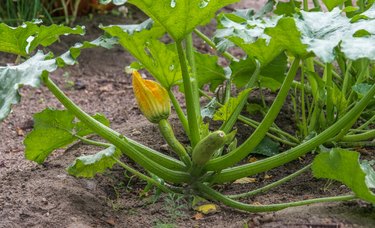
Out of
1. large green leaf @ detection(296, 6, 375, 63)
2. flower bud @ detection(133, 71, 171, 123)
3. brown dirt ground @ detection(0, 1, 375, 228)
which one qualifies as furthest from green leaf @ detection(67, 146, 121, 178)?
large green leaf @ detection(296, 6, 375, 63)

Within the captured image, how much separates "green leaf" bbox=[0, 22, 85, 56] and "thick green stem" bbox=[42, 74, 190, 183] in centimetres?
14

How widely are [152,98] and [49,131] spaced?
391 mm

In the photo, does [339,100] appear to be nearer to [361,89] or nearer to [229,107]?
[361,89]

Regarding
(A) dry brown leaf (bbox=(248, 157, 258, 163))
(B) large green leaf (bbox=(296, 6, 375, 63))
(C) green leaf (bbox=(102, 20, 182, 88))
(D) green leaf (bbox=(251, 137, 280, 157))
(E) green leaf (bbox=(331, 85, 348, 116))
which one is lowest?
(A) dry brown leaf (bbox=(248, 157, 258, 163))

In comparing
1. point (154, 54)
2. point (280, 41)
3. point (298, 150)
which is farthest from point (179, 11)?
point (298, 150)

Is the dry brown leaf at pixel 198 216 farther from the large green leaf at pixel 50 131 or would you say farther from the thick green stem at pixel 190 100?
the large green leaf at pixel 50 131

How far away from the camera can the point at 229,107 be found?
2.26 m

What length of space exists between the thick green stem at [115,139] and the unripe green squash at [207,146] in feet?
0.35

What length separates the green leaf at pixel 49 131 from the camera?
2.35 m

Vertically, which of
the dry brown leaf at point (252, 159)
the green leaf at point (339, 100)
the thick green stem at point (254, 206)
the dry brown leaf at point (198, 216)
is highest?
the green leaf at point (339, 100)

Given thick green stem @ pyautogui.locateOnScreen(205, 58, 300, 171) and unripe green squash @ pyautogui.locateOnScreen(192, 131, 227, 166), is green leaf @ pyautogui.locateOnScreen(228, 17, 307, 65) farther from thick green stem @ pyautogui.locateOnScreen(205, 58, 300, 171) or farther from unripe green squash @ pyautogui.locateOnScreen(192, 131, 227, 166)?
unripe green squash @ pyautogui.locateOnScreen(192, 131, 227, 166)

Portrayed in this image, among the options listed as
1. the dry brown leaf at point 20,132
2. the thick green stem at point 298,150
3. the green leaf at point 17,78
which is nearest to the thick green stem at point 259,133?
the thick green stem at point 298,150

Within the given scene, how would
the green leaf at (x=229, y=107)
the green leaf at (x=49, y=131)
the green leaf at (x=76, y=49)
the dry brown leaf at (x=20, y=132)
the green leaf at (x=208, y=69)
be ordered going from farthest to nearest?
the dry brown leaf at (x=20, y=132)
the green leaf at (x=208, y=69)
the green leaf at (x=49, y=131)
the green leaf at (x=229, y=107)
the green leaf at (x=76, y=49)

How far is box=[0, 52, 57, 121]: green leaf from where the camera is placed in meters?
1.85
